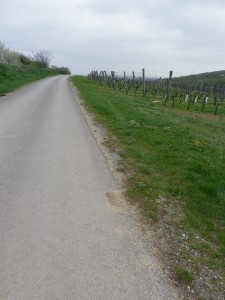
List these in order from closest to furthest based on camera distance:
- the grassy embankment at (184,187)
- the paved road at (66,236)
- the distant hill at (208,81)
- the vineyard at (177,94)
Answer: the paved road at (66,236) < the grassy embankment at (184,187) < the vineyard at (177,94) < the distant hill at (208,81)

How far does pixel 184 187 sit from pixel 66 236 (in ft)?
8.24

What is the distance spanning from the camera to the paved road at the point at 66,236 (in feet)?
8.09

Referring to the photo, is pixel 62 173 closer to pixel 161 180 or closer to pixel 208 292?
pixel 161 180

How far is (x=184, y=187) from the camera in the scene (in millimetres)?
4672

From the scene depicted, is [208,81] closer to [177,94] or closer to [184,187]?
[177,94]

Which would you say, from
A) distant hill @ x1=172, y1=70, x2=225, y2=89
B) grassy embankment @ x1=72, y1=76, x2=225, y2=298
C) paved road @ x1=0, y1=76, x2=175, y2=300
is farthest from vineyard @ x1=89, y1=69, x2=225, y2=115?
distant hill @ x1=172, y1=70, x2=225, y2=89

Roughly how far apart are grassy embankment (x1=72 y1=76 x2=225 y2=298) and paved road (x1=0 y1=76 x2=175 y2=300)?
0.50 metres

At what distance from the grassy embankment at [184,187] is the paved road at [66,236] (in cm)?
50

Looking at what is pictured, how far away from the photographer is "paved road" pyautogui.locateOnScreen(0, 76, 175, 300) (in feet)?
8.09

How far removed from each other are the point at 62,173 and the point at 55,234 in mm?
1995

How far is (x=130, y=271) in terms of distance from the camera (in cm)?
269

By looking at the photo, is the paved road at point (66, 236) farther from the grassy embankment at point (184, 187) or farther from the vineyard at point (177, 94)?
the vineyard at point (177, 94)

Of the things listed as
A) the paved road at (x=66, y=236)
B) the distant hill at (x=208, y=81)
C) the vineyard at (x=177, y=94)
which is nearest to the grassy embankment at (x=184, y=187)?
the paved road at (x=66, y=236)

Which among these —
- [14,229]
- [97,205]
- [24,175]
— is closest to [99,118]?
[24,175]
